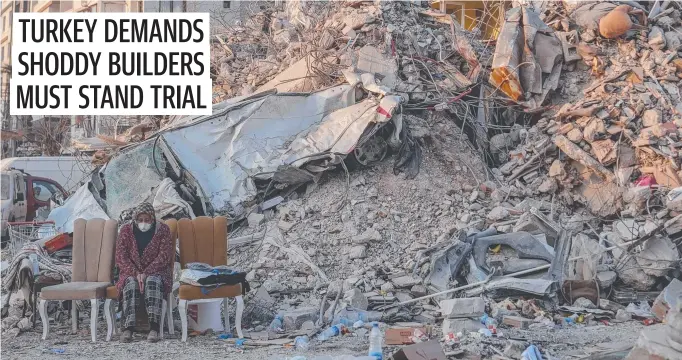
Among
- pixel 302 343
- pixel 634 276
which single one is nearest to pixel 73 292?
pixel 302 343

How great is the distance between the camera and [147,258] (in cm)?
732

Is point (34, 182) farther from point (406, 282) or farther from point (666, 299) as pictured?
point (666, 299)

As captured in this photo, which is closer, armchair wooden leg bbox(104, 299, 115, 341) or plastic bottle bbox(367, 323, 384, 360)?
plastic bottle bbox(367, 323, 384, 360)

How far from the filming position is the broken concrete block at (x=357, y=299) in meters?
7.82

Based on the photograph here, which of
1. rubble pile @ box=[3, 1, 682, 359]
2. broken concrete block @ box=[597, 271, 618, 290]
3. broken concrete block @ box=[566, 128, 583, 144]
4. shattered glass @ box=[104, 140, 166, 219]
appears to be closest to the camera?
rubble pile @ box=[3, 1, 682, 359]

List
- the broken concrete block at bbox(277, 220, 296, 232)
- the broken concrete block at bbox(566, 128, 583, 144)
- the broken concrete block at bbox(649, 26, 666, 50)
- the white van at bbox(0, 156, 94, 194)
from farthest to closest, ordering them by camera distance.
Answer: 1. the white van at bbox(0, 156, 94, 194)
2. the broken concrete block at bbox(649, 26, 666, 50)
3. the broken concrete block at bbox(566, 128, 583, 144)
4. the broken concrete block at bbox(277, 220, 296, 232)

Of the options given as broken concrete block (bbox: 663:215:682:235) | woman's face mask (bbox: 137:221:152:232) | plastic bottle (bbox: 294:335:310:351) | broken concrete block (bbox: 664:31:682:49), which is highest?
broken concrete block (bbox: 664:31:682:49)

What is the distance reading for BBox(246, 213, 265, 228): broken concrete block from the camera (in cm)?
971

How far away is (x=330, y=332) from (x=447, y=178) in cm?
380

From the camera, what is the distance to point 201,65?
10.9 metres

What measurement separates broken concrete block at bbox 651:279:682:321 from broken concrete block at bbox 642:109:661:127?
8.92 ft

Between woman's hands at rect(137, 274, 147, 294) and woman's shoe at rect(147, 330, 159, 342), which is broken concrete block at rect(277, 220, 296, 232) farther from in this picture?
woman's shoe at rect(147, 330, 159, 342)

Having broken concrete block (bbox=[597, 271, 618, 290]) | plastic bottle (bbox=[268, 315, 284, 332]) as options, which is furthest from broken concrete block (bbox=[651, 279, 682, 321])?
plastic bottle (bbox=[268, 315, 284, 332])

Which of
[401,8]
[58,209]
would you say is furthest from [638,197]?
[58,209]
